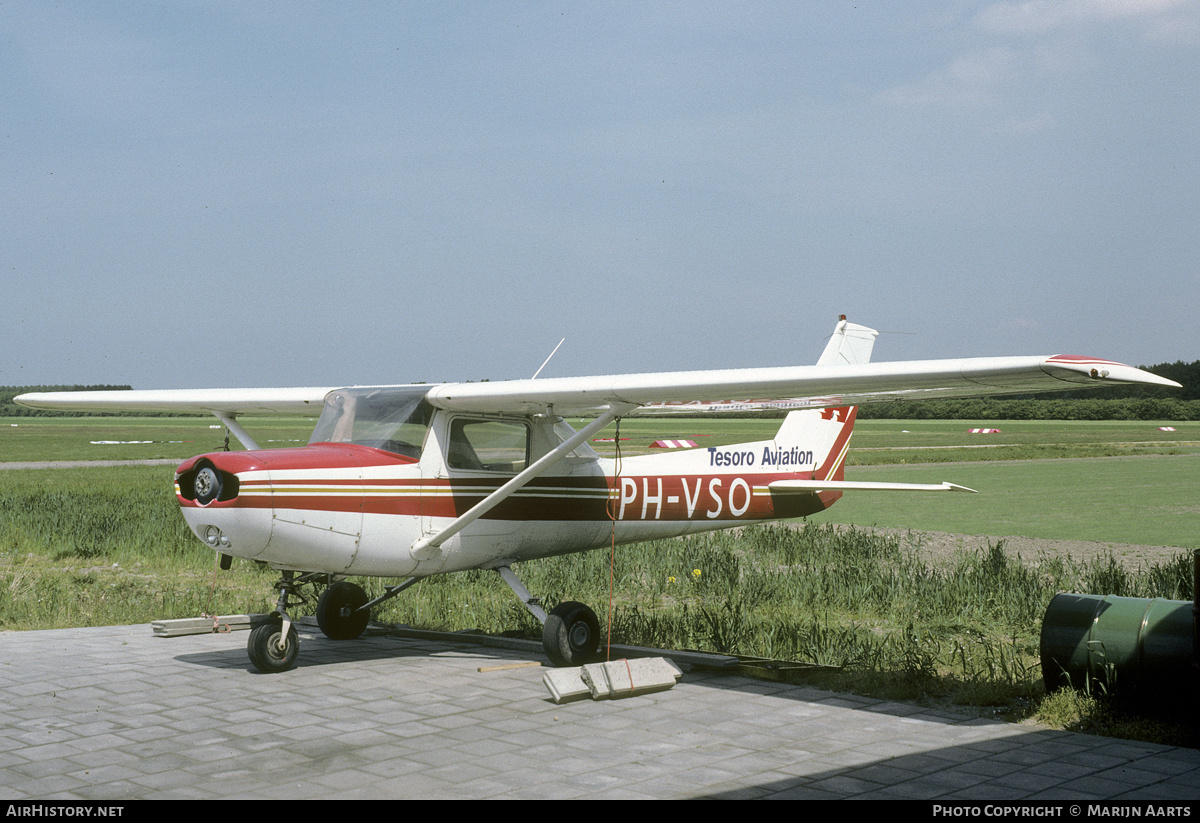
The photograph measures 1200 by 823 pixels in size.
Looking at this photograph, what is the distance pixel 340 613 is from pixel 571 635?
2.41 meters

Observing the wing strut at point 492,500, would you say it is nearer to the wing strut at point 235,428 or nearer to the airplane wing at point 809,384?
the airplane wing at point 809,384

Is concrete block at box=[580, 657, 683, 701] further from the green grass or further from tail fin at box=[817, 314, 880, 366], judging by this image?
the green grass

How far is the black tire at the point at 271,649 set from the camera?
7488 millimetres

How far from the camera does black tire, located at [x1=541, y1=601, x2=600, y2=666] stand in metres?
7.91

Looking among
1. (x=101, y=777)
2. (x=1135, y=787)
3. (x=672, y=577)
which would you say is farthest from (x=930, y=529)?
(x=101, y=777)

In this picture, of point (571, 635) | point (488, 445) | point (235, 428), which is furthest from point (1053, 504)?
point (235, 428)

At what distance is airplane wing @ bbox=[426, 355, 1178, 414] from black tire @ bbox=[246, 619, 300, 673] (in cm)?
212

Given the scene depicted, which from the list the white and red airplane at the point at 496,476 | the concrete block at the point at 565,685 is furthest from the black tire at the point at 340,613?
the concrete block at the point at 565,685

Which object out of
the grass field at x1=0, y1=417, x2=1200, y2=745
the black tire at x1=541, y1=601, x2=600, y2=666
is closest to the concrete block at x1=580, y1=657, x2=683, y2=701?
the black tire at x1=541, y1=601, x2=600, y2=666

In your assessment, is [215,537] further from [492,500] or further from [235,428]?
[235,428]

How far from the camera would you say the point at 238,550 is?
695cm

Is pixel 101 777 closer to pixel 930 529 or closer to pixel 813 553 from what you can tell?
pixel 813 553

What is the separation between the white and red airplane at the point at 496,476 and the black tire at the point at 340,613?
1 centimetres

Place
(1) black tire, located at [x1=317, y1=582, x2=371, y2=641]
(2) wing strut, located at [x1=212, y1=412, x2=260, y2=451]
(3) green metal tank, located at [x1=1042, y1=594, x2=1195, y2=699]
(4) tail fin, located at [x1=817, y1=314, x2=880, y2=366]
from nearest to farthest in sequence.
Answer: (3) green metal tank, located at [x1=1042, y1=594, x2=1195, y2=699]
(1) black tire, located at [x1=317, y1=582, x2=371, y2=641]
(2) wing strut, located at [x1=212, y1=412, x2=260, y2=451]
(4) tail fin, located at [x1=817, y1=314, x2=880, y2=366]
